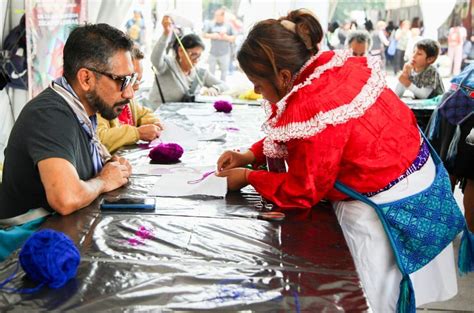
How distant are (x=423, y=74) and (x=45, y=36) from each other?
331 centimetres

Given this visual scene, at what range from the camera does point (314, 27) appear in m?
2.00

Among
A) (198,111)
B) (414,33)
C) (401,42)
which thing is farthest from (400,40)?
(198,111)

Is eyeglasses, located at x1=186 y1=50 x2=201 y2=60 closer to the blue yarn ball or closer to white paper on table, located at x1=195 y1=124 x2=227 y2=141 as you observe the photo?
white paper on table, located at x1=195 y1=124 x2=227 y2=141

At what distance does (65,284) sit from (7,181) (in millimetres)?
882

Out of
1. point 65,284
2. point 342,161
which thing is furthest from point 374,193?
point 65,284

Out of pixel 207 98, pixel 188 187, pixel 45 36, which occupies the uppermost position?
pixel 45 36

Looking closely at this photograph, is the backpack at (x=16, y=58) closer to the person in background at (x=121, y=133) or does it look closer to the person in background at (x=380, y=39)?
the person in background at (x=121, y=133)

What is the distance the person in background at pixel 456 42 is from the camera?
24.1 ft

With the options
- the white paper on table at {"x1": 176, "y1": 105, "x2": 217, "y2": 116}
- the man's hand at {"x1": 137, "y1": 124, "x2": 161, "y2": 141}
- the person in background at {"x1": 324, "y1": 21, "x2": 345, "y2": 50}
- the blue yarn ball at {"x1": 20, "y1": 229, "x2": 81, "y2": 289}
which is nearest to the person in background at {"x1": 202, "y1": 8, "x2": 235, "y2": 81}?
the person in background at {"x1": 324, "y1": 21, "x2": 345, "y2": 50}

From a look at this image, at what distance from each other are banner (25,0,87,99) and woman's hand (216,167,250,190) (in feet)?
8.30

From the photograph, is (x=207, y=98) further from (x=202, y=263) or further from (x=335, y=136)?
(x=202, y=263)

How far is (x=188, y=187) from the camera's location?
7.27ft

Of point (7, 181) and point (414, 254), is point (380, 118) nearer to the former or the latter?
point (414, 254)

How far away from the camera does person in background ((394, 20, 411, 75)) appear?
7.32 m
